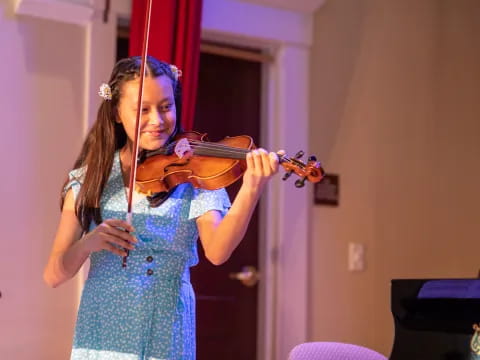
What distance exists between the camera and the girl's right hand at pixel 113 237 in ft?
4.90

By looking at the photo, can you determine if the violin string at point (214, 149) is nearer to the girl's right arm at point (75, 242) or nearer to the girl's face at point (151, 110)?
the girl's face at point (151, 110)

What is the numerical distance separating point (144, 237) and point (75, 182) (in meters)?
0.24

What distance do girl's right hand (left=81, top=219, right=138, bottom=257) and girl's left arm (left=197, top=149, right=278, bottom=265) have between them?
22cm

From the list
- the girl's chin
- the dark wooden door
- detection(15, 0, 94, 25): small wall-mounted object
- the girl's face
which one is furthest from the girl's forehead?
the dark wooden door

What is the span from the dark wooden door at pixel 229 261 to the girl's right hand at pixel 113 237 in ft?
4.91

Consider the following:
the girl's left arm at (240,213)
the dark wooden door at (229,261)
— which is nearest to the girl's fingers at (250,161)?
the girl's left arm at (240,213)

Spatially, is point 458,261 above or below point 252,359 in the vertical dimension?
above

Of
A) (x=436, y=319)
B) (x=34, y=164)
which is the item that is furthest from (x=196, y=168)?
(x=34, y=164)

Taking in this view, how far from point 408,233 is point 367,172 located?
0.37 m

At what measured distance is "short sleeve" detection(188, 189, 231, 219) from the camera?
171 centimetres

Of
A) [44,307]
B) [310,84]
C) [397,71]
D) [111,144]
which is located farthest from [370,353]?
[397,71]

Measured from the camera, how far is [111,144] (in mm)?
1799

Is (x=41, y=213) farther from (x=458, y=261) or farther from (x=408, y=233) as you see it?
(x=458, y=261)

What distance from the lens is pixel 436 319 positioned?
152 cm
